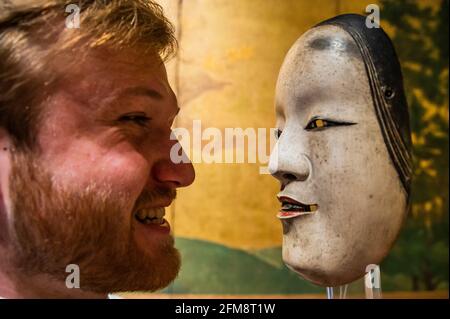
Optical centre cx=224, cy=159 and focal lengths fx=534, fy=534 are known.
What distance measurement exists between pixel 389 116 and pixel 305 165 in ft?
0.56

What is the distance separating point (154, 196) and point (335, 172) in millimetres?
311

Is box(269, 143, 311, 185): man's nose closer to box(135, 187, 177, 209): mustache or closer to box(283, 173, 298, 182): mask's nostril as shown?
box(283, 173, 298, 182): mask's nostril

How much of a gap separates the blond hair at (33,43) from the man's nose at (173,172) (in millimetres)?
185

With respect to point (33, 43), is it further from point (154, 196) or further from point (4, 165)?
point (154, 196)

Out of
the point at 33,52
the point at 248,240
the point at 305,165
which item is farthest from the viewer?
the point at 248,240

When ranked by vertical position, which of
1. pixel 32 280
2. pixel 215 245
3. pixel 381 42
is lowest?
pixel 32 280

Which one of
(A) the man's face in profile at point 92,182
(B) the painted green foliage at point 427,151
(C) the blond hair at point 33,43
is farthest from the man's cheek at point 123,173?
(B) the painted green foliage at point 427,151

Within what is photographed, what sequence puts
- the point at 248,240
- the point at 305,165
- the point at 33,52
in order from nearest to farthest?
1. the point at 33,52
2. the point at 305,165
3. the point at 248,240

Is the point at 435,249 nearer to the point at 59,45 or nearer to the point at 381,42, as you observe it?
the point at 381,42

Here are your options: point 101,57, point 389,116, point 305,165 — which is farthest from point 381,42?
point 101,57

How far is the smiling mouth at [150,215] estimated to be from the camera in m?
0.81

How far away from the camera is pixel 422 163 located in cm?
182

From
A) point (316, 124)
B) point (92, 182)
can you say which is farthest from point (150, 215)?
point (316, 124)

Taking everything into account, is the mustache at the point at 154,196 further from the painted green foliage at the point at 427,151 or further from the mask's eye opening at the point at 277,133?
the painted green foliage at the point at 427,151
